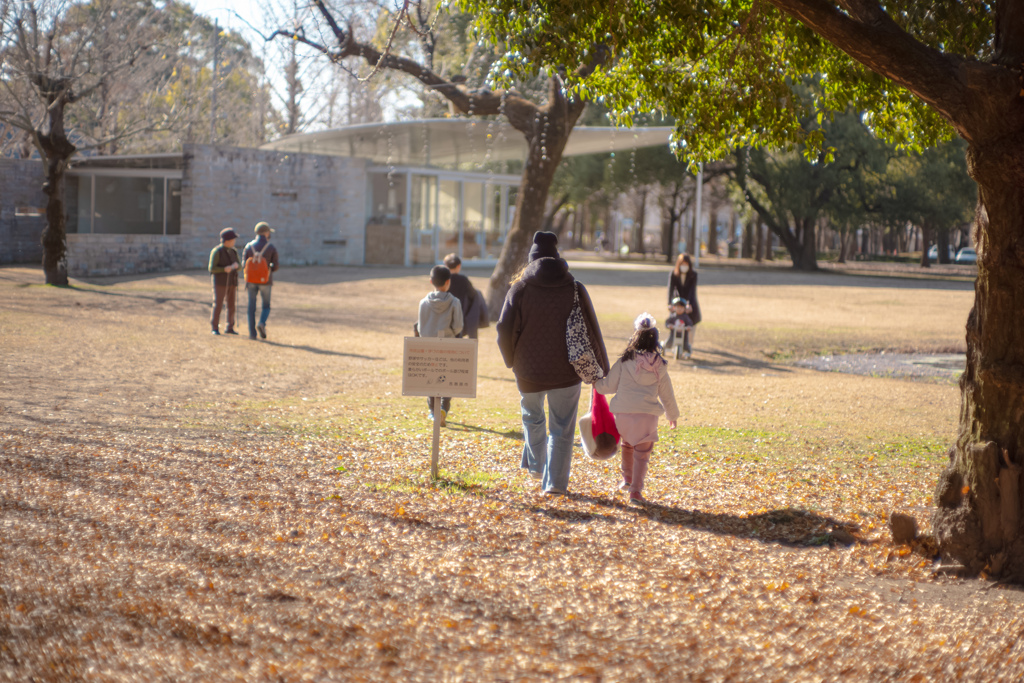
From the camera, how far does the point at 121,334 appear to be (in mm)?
14562

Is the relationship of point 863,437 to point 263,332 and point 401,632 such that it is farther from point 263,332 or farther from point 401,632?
point 263,332

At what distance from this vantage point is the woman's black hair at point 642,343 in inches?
226

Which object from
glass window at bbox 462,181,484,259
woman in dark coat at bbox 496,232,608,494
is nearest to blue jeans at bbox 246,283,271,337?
woman in dark coat at bbox 496,232,608,494

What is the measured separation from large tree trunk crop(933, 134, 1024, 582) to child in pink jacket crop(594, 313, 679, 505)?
67.0 inches

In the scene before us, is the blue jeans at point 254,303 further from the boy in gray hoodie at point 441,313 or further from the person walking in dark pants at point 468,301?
the boy in gray hoodie at point 441,313

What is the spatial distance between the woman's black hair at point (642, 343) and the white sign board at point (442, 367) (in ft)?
3.47

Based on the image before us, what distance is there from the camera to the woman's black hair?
5.73 m

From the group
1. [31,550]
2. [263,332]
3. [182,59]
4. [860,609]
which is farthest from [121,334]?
[182,59]

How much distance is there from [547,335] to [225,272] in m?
10.00

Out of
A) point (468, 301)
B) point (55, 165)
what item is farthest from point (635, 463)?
point (55, 165)

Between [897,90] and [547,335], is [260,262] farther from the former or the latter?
[897,90]

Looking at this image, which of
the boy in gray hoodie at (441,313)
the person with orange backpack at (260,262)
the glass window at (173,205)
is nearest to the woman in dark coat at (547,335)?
the boy in gray hoodie at (441,313)

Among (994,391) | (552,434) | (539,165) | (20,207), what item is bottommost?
(552,434)

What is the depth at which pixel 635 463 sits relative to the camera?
5.95 meters
